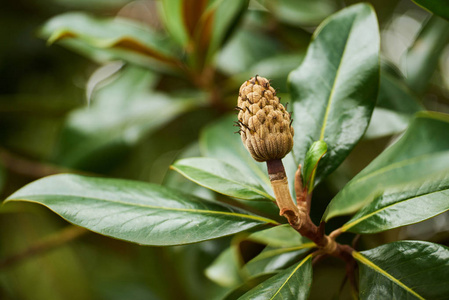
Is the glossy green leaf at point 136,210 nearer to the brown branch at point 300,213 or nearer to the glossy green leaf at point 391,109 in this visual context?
the brown branch at point 300,213

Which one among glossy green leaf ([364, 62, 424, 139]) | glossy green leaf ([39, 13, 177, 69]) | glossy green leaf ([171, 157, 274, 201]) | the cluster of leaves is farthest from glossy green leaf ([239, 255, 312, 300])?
glossy green leaf ([39, 13, 177, 69])

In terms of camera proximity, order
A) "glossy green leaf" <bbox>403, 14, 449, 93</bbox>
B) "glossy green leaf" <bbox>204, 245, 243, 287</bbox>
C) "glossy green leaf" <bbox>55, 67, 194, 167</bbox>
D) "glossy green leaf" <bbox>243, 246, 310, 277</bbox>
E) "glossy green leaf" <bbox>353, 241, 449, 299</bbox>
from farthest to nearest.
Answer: "glossy green leaf" <bbox>55, 67, 194, 167</bbox>
"glossy green leaf" <bbox>403, 14, 449, 93</bbox>
"glossy green leaf" <bbox>204, 245, 243, 287</bbox>
"glossy green leaf" <bbox>243, 246, 310, 277</bbox>
"glossy green leaf" <bbox>353, 241, 449, 299</bbox>

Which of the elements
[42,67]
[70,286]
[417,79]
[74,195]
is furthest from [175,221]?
[42,67]

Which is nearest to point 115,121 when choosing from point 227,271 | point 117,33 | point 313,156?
point 117,33

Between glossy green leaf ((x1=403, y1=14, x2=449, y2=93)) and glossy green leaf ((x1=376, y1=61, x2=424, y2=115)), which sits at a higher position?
glossy green leaf ((x1=403, y1=14, x2=449, y2=93))

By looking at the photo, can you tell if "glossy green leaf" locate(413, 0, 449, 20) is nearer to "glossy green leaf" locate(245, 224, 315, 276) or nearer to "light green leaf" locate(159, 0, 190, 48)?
"glossy green leaf" locate(245, 224, 315, 276)
